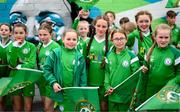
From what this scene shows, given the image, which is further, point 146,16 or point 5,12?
point 5,12

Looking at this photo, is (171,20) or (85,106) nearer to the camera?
(85,106)

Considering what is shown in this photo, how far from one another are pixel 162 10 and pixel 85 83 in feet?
8.05

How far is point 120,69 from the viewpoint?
4449 millimetres

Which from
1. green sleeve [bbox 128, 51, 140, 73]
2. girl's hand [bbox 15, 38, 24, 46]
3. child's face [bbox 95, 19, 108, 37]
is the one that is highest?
child's face [bbox 95, 19, 108, 37]

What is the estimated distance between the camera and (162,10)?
6.41 m

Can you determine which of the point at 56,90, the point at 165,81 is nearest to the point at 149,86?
the point at 165,81

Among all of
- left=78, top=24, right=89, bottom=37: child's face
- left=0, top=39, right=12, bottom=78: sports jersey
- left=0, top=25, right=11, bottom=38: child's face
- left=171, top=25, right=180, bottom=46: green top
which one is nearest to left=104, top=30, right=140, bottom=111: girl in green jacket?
left=78, top=24, right=89, bottom=37: child's face

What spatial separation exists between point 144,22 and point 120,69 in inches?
29.1

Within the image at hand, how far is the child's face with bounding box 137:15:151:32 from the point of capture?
15.8 feet

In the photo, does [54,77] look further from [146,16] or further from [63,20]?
[63,20]

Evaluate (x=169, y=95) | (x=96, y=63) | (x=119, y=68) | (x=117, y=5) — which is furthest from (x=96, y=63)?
(x=117, y=5)

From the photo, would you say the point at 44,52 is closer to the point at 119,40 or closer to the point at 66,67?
the point at 66,67

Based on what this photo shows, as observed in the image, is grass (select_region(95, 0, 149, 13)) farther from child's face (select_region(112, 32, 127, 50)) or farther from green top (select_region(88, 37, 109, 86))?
child's face (select_region(112, 32, 127, 50))

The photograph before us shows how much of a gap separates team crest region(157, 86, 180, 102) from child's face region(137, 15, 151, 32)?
3.21ft
